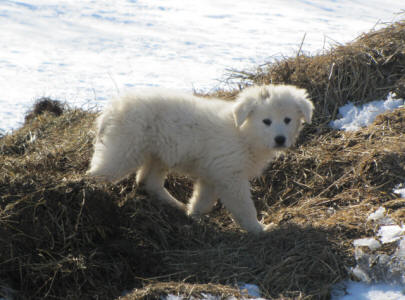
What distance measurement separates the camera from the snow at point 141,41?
8406mm

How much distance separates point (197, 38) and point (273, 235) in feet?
27.6

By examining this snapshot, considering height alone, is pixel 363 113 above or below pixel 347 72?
below

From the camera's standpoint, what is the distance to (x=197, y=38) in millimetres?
11984

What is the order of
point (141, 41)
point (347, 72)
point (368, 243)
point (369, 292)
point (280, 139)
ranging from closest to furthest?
point (369, 292) < point (368, 243) < point (280, 139) < point (347, 72) < point (141, 41)

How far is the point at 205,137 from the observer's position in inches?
185

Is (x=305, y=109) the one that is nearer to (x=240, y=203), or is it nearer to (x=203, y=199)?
(x=240, y=203)

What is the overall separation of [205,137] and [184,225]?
0.83m

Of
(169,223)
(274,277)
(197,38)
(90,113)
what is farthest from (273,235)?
(197,38)

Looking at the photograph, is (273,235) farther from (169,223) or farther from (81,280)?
(81,280)

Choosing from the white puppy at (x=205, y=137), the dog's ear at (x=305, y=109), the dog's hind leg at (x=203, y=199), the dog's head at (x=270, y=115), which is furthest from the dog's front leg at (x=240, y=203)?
the dog's ear at (x=305, y=109)

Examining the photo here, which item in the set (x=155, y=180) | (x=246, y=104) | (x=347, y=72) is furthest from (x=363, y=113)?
(x=155, y=180)

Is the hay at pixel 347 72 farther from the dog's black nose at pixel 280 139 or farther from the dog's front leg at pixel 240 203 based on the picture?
the dog's front leg at pixel 240 203

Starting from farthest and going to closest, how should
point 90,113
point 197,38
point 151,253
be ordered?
point 197,38, point 90,113, point 151,253

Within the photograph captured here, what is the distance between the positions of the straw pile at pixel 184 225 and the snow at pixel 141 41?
2094 millimetres
